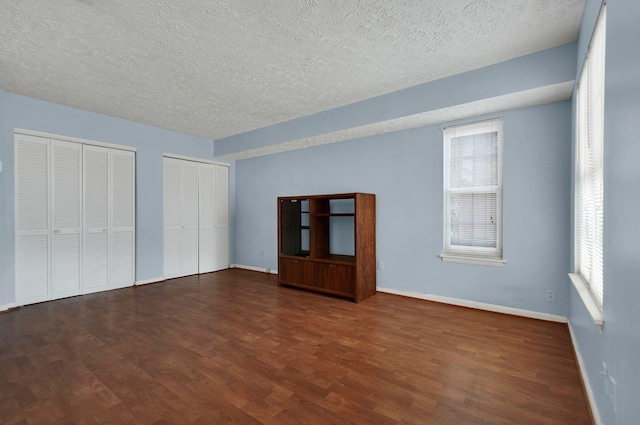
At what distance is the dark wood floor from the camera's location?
Answer: 6.09ft

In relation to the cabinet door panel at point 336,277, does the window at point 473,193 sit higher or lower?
higher

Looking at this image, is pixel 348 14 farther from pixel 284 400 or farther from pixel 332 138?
pixel 284 400

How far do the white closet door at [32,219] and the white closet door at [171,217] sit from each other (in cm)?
167

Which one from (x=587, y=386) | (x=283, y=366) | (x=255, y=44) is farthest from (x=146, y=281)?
(x=587, y=386)

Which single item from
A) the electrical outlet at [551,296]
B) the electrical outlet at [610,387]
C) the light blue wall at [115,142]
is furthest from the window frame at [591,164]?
the light blue wall at [115,142]

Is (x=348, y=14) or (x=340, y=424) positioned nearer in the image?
(x=340, y=424)

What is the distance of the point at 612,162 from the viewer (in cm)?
136

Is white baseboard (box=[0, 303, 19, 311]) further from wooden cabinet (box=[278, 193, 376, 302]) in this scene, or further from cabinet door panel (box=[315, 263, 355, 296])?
cabinet door panel (box=[315, 263, 355, 296])

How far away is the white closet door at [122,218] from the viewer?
486 cm

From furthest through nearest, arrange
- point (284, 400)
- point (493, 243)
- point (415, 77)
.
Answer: point (493, 243) → point (415, 77) → point (284, 400)

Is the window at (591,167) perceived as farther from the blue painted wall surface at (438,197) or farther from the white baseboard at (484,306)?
the white baseboard at (484,306)

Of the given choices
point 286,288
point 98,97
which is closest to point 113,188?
point 98,97

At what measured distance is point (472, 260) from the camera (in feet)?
12.3

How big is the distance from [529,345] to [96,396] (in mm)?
3569
